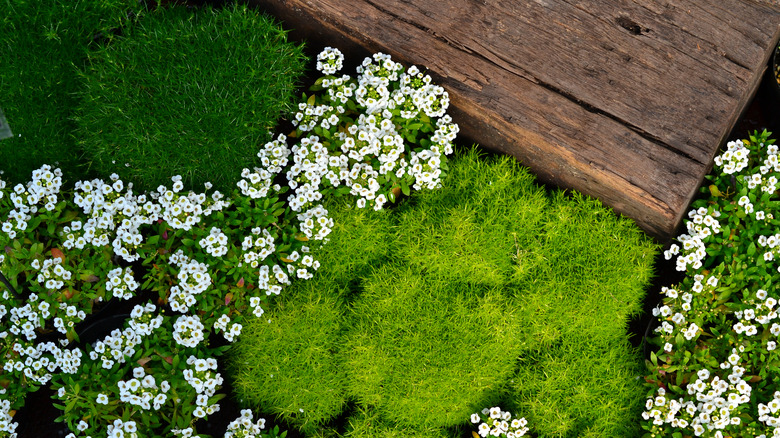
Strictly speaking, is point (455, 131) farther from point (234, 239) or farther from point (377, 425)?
point (377, 425)

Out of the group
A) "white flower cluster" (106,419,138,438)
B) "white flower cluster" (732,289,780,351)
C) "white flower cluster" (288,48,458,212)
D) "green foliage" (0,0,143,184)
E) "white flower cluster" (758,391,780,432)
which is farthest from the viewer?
"green foliage" (0,0,143,184)

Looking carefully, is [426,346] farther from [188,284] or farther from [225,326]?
[188,284]

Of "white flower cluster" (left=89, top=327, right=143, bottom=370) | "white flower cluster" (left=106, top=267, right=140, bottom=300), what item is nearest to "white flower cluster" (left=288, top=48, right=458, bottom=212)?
"white flower cluster" (left=106, top=267, right=140, bottom=300)

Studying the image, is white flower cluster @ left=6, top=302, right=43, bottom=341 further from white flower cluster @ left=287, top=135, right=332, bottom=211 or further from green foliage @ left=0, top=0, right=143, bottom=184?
white flower cluster @ left=287, top=135, right=332, bottom=211

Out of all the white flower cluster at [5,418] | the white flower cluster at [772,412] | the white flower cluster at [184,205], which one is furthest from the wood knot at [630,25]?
the white flower cluster at [5,418]

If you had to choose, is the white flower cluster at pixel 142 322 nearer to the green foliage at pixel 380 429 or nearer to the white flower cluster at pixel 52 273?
the white flower cluster at pixel 52 273

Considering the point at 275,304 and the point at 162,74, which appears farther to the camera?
the point at 275,304

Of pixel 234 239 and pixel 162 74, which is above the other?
pixel 162 74

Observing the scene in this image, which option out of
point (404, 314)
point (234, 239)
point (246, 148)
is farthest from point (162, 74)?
point (404, 314)
